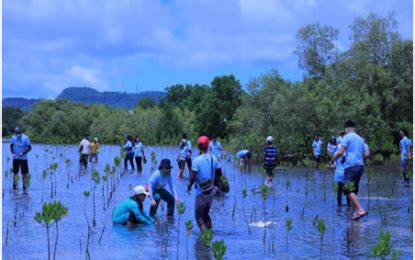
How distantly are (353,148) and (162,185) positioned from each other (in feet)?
12.6

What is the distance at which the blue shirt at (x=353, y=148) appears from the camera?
12.3 m

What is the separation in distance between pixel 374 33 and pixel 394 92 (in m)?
3.76

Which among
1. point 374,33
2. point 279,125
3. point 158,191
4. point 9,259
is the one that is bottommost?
point 9,259

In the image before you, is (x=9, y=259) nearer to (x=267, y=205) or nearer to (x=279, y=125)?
(x=267, y=205)

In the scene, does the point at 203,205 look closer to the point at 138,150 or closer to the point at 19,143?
the point at 19,143

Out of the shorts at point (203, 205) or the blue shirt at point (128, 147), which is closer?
the shorts at point (203, 205)

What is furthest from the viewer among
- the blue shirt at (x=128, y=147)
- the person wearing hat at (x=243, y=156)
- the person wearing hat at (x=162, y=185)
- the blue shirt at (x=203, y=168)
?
the person wearing hat at (x=243, y=156)

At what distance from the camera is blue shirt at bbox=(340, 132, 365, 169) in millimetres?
12273

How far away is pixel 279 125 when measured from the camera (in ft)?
114

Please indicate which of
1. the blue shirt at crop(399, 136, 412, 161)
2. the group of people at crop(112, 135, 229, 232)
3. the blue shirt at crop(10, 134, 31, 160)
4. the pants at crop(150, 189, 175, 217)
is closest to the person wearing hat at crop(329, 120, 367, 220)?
the group of people at crop(112, 135, 229, 232)

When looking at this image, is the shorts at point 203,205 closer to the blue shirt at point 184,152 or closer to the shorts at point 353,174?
the shorts at point 353,174

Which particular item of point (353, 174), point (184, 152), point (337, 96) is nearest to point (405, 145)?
point (184, 152)

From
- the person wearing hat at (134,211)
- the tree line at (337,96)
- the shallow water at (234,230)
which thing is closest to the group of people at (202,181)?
the person wearing hat at (134,211)

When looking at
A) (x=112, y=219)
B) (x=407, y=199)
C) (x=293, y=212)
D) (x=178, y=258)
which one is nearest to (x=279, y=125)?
(x=407, y=199)
